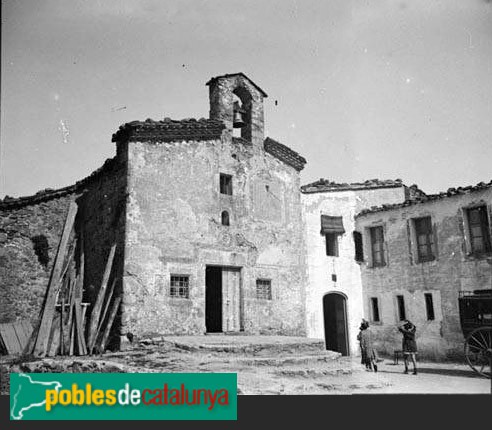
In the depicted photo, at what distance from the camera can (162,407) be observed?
5.73 metres

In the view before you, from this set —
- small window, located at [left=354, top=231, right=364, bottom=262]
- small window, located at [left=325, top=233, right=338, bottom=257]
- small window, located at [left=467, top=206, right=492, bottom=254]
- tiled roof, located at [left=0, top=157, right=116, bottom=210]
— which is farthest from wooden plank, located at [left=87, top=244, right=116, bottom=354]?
small window, located at [left=467, top=206, right=492, bottom=254]

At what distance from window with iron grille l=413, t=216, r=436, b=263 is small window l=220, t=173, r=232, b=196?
23.3ft

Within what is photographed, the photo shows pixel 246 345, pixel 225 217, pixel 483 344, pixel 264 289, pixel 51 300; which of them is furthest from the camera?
pixel 264 289

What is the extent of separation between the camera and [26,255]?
14516 millimetres

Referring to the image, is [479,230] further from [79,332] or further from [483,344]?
[79,332]

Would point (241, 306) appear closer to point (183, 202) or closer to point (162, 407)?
point (183, 202)

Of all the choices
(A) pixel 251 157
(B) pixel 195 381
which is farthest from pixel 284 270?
(B) pixel 195 381

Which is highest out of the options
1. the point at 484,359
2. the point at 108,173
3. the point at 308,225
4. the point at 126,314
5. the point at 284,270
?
the point at 108,173

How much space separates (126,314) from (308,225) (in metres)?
8.13

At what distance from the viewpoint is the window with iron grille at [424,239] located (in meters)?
15.8

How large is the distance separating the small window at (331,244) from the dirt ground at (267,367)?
20.5 feet

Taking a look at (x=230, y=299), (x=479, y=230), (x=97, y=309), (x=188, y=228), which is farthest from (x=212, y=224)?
(x=479, y=230)

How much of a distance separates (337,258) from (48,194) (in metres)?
10.7

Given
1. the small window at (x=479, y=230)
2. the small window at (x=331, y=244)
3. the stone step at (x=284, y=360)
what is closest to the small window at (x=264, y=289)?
the stone step at (x=284, y=360)
